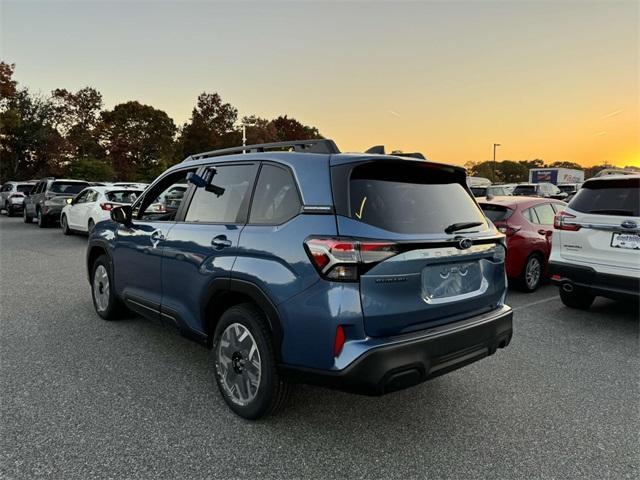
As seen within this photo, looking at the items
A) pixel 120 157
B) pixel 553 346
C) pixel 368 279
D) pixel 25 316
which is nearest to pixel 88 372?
pixel 25 316

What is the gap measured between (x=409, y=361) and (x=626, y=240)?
3.81 meters

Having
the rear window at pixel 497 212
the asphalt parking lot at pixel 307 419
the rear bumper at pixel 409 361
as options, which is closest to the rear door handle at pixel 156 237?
the asphalt parking lot at pixel 307 419

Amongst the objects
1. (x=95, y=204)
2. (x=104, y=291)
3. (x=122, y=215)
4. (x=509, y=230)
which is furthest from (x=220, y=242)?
(x=95, y=204)

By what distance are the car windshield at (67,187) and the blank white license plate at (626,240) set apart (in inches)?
657

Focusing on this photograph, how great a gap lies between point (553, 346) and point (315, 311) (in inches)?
130

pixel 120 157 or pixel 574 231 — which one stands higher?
pixel 120 157

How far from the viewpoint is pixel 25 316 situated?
5.38 metres

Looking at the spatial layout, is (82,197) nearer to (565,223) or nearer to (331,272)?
(565,223)

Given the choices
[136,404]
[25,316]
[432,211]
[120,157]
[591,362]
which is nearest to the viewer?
[432,211]

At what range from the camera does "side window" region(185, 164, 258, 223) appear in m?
3.25

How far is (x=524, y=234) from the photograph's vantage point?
692 cm

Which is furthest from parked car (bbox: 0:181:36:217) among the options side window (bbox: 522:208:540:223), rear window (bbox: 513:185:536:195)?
rear window (bbox: 513:185:536:195)

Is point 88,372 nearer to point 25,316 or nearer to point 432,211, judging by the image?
point 25,316

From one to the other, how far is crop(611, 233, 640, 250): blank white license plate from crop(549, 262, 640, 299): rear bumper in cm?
33
